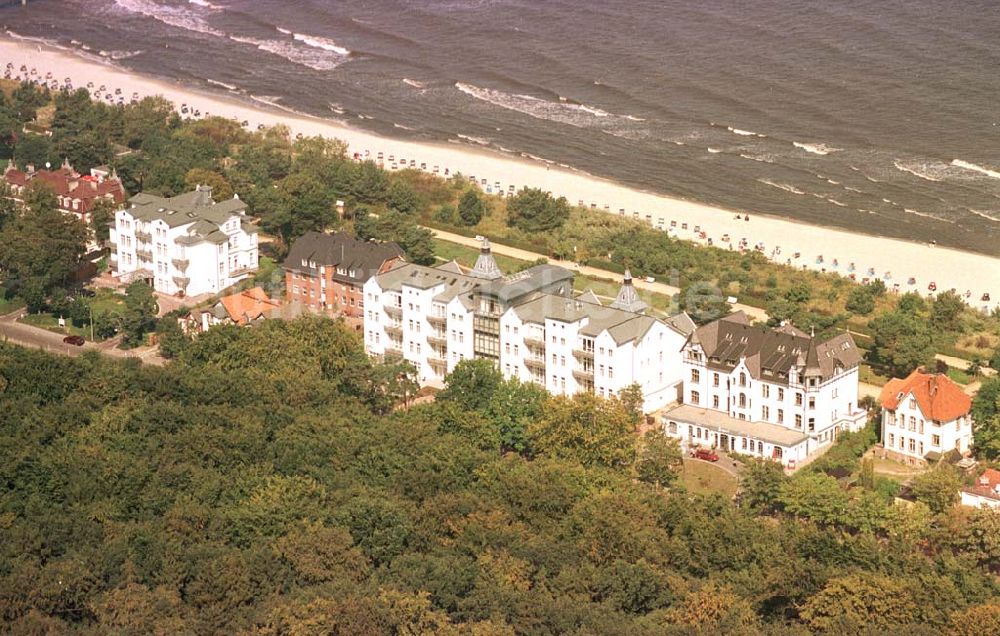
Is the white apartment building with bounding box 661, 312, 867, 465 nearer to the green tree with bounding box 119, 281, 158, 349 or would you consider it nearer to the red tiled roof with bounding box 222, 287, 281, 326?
the red tiled roof with bounding box 222, 287, 281, 326

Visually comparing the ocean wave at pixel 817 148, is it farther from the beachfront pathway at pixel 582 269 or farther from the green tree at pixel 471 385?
the green tree at pixel 471 385

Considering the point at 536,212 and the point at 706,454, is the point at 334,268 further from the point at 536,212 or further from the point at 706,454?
the point at 706,454

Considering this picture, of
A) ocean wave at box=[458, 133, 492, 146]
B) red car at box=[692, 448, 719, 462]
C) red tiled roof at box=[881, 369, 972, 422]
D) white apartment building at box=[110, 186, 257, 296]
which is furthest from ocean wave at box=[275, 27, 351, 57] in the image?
red tiled roof at box=[881, 369, 972, 422]

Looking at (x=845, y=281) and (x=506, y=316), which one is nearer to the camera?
(x=506, y=316)

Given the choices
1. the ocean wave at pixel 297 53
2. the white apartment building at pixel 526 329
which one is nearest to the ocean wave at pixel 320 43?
the ocean wave at pixel 297 53

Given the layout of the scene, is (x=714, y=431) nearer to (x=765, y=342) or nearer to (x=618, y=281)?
→ (x=765, y=342)

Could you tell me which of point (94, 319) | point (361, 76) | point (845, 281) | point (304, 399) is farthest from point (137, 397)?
point (361, 76)

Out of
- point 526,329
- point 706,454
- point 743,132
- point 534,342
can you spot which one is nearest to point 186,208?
point 526,329
